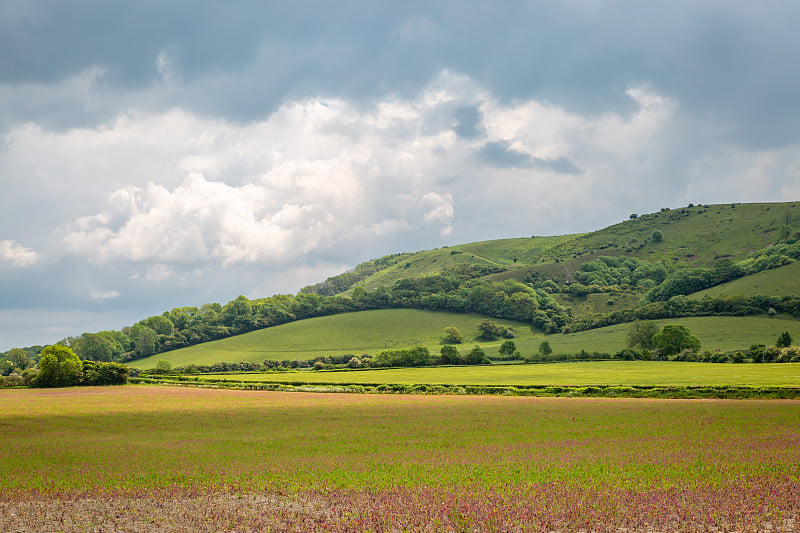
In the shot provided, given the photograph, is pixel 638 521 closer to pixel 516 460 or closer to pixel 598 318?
pixel 516 460

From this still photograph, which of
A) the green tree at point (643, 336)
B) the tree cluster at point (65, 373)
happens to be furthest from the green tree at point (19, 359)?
the green tree at point (643, 336)

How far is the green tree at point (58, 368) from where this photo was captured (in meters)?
97.8

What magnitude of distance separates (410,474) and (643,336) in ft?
437

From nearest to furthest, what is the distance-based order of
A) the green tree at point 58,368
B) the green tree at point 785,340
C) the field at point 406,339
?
the green tree at point 58,368 < the green tree at point 785,340 < the field at point 406,339

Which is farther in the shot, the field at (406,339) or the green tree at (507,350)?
the green tree at (507,350)

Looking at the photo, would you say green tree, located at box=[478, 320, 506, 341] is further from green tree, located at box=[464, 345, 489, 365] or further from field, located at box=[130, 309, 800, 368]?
green tree, located at box=[464, 345, 489, 365]

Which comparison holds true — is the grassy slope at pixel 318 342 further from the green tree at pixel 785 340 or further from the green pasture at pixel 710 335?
the green tree at pixel 785 340

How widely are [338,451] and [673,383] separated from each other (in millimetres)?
60111

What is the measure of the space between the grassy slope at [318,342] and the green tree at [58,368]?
55323 mm

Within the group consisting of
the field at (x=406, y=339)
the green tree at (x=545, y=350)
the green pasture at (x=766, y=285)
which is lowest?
the green tree at (x=545, y=350)

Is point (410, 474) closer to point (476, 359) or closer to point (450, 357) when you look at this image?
point (476, 359)

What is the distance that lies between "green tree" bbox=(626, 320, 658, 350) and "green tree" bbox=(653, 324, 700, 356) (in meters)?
7.88

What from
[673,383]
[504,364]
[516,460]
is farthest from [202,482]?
[504,364]

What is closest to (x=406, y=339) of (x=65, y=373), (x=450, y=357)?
(x=450, y=357)
